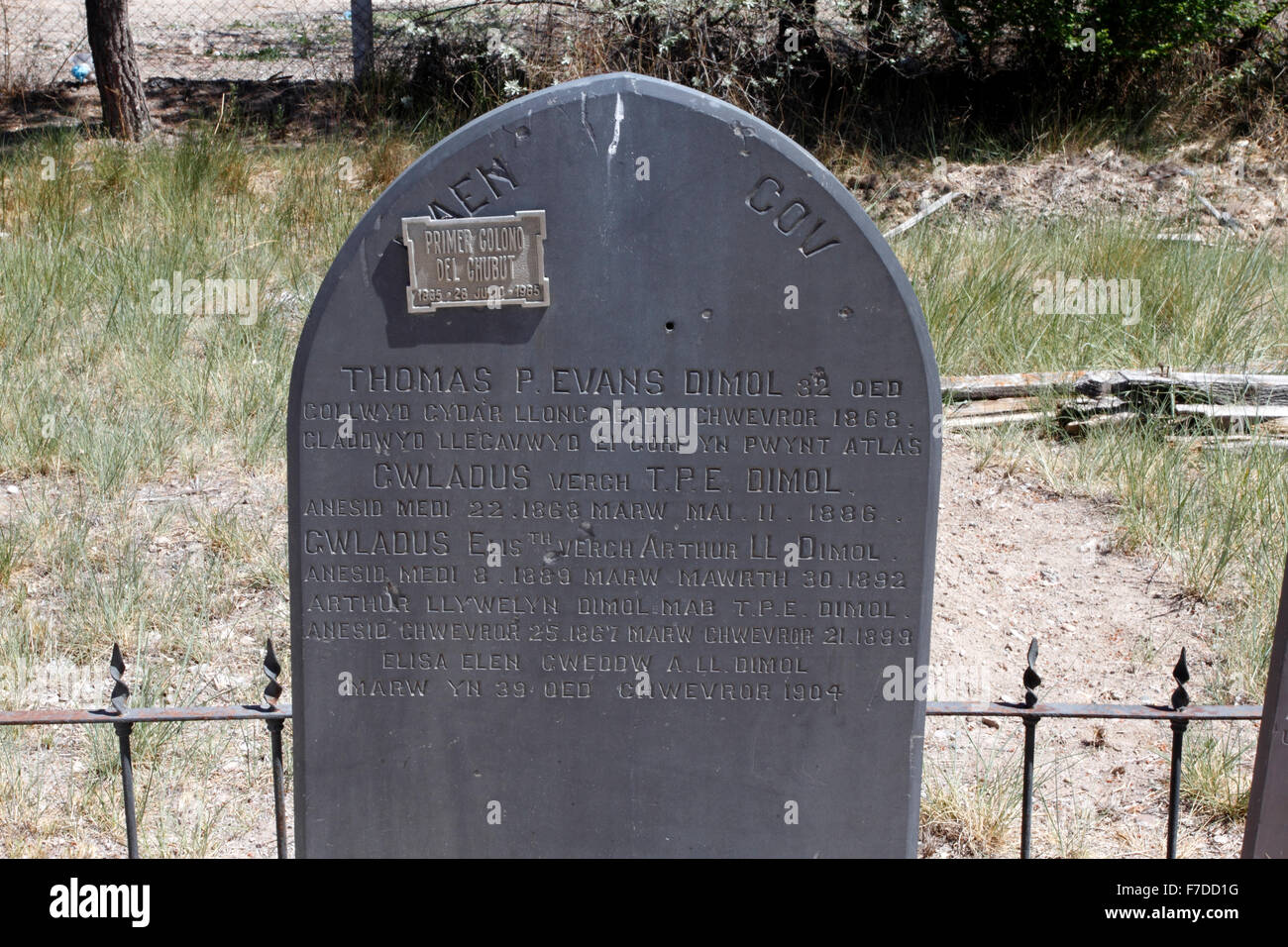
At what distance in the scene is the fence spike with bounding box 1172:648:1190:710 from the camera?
2.46m

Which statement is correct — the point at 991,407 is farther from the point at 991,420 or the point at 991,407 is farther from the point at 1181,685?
the point at 1181,685

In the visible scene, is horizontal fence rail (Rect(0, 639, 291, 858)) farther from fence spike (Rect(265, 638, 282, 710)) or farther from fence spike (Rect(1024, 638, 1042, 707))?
fence spike (Rect(1024, 638, 1042, 707))

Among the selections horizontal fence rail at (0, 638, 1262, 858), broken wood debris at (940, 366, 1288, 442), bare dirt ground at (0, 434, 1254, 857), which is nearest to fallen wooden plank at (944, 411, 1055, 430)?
broken wood debris at (940, 366, 1288, 442)

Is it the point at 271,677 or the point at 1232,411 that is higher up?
the point at 1232,411

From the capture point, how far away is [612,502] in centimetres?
227

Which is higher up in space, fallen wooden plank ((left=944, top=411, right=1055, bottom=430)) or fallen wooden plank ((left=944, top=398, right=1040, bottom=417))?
fallen wooden plank ((left=944, top=398, right=1040, bottom=417))

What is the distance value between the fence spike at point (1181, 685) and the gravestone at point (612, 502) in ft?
1.88

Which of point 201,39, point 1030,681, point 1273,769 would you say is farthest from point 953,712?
point 201,39

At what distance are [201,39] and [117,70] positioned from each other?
3995 mm

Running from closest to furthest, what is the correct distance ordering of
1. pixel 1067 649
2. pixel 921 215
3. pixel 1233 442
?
pixel 1067 649 → pixel 1233 442 → pixel 921 215

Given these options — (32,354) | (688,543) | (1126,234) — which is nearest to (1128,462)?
(1126,234)

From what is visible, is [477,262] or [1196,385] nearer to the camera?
[477,262]

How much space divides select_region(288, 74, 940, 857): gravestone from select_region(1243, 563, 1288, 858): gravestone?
0.66m

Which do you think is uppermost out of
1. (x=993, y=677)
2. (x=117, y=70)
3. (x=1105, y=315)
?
(x=117, y=70)
